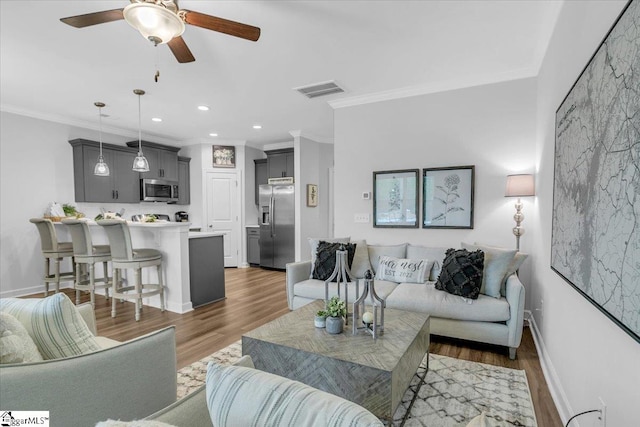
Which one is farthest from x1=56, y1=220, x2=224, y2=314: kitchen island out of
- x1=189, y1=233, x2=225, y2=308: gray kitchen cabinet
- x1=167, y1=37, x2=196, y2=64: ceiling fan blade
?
x1=167, y1=37, x2=196, y2=64: ceiling fan blade

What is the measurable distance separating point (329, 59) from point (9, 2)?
2.51 metres

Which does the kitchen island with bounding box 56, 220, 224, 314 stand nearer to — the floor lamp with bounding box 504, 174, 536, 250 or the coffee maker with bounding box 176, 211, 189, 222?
the coffee maker with bounding box 176, 211, 189, 222

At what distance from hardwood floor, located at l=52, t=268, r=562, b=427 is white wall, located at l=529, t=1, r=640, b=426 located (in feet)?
0.60

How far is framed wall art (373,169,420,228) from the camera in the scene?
152 inches

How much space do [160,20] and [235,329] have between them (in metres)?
2.78

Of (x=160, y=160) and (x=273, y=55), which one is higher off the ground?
(x=273, y=55)

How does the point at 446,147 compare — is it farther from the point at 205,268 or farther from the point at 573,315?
the point at 205,268

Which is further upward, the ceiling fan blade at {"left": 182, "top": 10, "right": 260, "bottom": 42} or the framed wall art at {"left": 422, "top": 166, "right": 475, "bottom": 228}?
the ceiling fan blade at {"left": 182, "top": 10, "right": 260, "bottom": 42}

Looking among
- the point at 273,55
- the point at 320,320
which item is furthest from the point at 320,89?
the point at 320,320

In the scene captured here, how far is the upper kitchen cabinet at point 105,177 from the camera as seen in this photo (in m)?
5.03

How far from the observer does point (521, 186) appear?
310 cm

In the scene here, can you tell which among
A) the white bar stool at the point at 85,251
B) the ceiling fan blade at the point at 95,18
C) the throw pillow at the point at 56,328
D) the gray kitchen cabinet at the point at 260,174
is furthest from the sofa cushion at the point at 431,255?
the gray kitchen cabinet at the point at 260,174

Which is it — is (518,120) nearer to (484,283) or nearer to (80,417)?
(484,283)

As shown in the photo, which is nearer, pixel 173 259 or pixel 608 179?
pixel 608 179
